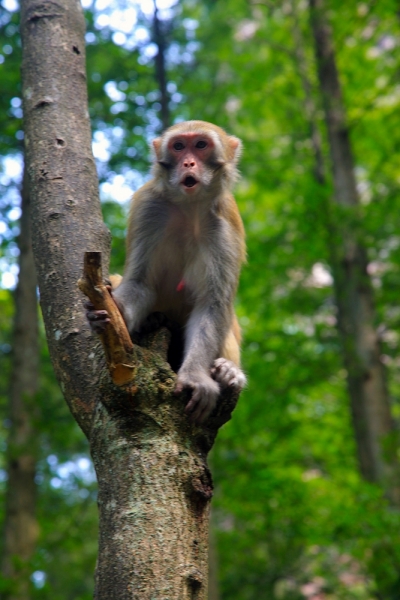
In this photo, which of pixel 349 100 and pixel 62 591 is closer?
pixel 62 591

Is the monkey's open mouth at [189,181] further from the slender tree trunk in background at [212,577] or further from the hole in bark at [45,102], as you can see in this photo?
the slender tree trunk in background at [212,577]

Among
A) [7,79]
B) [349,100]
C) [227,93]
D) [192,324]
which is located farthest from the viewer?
[349,100]

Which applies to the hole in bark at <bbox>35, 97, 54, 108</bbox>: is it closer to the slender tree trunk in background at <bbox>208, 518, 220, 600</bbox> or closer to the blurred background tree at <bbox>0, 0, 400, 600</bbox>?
the blurred background tree at <bbox>0, 0, 400, 600</bbox>

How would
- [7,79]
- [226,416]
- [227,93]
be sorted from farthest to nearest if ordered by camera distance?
[227,93]
[7,79]
[226,416]

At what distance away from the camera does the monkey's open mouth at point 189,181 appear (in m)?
5.13

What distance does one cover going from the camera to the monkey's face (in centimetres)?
514

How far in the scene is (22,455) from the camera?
9.02 m

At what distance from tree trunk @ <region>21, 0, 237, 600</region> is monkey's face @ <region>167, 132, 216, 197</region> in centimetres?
113

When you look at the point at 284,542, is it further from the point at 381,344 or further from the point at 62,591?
the point at 62,591

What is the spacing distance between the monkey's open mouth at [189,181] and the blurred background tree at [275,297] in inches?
170

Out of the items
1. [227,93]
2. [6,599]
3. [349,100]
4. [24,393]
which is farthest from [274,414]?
[349,100]

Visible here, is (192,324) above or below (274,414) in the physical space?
below

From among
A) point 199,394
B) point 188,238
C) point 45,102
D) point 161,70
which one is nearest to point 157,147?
point 188,238

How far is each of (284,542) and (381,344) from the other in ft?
12.2
